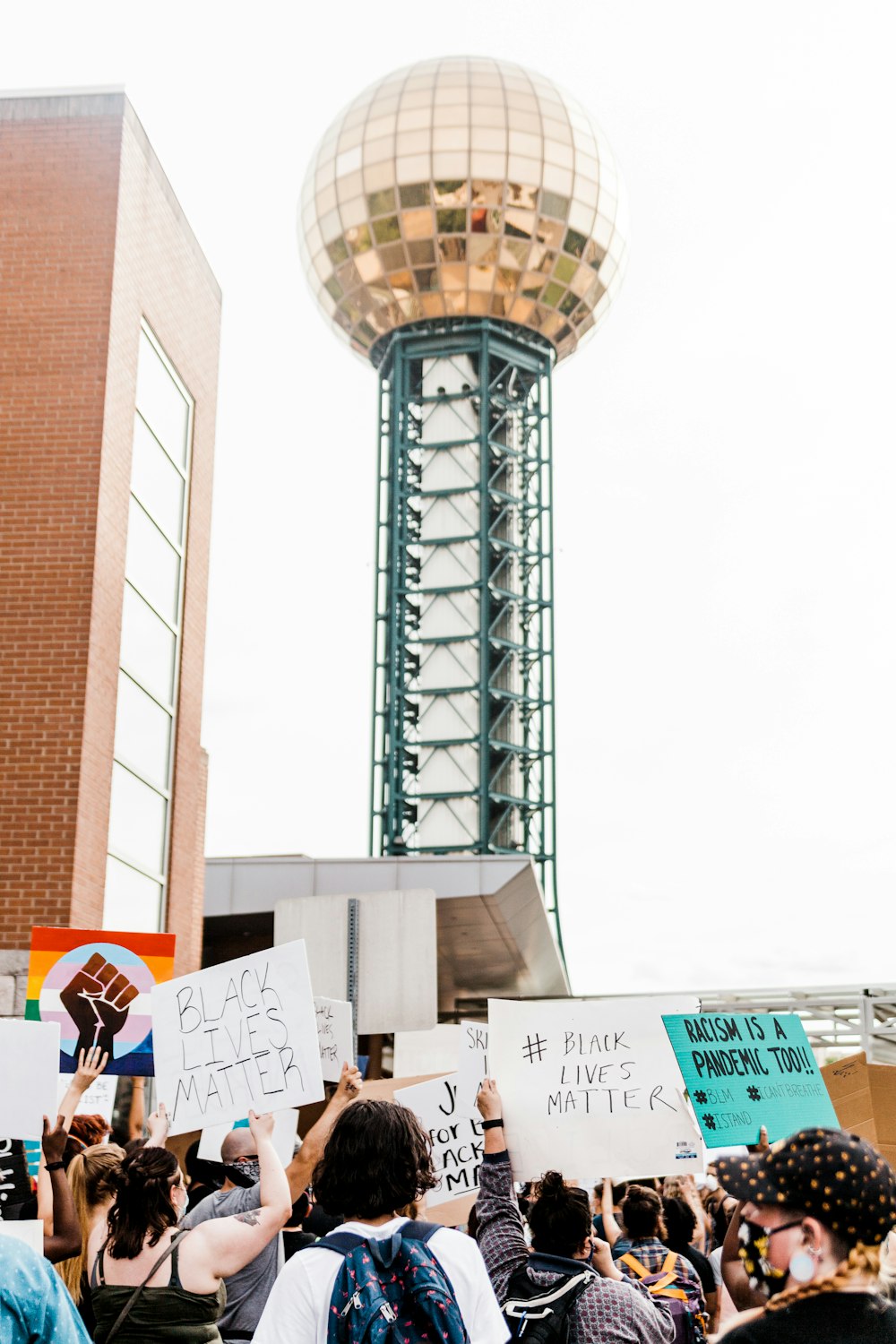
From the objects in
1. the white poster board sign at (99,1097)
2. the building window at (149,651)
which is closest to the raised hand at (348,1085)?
the white poster board sign at (99,1097)

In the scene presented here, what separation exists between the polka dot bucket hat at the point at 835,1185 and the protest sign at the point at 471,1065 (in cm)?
409

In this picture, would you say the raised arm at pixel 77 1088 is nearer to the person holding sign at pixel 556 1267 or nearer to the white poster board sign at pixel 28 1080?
the white poster board sign at pixel 28 1080

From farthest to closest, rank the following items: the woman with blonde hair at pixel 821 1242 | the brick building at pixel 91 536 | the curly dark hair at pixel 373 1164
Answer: the brick building at pixel 91 536 → the curly dark hair at pixel 373 1164 → the woman with blonde hair at pixel 821 1242

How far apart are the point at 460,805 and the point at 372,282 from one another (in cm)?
1729

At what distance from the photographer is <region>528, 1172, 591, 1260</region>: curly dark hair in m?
4.94

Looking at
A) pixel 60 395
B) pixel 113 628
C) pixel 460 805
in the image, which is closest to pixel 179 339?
pixel 60 395

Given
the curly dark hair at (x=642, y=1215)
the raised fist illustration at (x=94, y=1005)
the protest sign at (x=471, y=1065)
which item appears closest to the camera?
the curly dark hair at (x=642, y=1215)

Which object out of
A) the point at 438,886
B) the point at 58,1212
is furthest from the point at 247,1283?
the point at 438,886

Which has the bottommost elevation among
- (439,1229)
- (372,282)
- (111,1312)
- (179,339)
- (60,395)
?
(111,1312)

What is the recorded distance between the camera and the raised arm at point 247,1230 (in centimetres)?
448

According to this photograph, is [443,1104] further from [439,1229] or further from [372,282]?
[372,282]

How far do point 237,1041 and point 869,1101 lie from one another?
316cm

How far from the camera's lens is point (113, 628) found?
17.7m

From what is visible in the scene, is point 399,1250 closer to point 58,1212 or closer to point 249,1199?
point 58,1212
